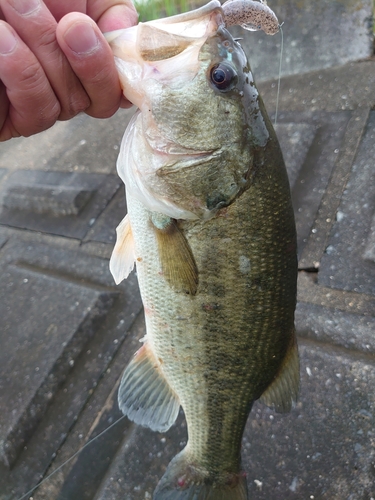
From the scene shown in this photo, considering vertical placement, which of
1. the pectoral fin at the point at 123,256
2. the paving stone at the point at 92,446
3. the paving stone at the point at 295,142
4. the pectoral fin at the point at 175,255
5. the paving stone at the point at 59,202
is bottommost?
the paving stone at the point at 92,446

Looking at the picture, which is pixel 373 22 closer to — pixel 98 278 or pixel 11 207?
pixel 98 278

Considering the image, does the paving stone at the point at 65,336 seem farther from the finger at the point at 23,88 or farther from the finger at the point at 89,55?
the finger at the point at 89,55

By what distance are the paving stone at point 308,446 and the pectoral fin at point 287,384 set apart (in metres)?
0.43

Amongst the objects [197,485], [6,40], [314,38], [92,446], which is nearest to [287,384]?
[197,485]

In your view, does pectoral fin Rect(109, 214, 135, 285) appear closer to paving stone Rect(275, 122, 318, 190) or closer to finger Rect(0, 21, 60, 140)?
finger Rect(0, 21, 60, 140)

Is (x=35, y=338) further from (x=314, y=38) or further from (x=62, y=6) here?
(x=314, y=38)

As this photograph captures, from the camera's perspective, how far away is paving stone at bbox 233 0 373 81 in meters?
3.02

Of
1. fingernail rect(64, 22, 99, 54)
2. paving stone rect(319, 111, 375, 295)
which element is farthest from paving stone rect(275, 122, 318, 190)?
fingernail rect(64, 22, 99, 54)

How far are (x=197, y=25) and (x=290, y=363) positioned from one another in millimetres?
1054

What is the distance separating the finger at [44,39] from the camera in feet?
3.06

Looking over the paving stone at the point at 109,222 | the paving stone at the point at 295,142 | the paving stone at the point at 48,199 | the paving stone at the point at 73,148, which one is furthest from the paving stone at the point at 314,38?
the paving stone at the point at 48,199

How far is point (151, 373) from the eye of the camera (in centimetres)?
147

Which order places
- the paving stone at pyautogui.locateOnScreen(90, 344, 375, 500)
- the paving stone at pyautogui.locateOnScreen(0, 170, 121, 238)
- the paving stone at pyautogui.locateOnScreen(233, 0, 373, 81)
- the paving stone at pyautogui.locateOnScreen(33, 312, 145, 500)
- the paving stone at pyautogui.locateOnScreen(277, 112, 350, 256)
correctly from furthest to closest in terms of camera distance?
the paving stone at pyautogui.locateOnScreen(233, 0, 373, 81) < the paving stone at pyautogui.locateOnScreen(0, 170, 121, 238) < the paving stone at pyautogui.locateOnScreen(277, 112, 350, 256) < the paving stone at pyautogui.locateOnScreen(33, 312, 145, 500) < the paving stone at pyautogui.locateOnScreen(90, 344, 375, 500)

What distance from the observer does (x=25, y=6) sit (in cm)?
93
